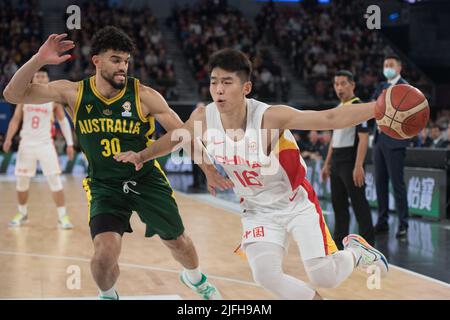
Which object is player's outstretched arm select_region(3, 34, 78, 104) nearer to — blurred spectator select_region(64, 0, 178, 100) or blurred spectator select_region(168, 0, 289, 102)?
blurred spectator select_region(64, 0, 178, 100)

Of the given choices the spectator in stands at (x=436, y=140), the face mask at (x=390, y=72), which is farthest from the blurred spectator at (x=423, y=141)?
the face mask at (x=390, y=72)

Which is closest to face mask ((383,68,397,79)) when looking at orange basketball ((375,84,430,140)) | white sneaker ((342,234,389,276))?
white sneaker ((342,234,389,276))

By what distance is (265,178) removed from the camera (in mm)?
3957

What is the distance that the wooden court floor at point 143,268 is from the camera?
5324 millimetres

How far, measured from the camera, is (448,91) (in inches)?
885

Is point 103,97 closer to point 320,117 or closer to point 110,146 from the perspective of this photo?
point 110,146

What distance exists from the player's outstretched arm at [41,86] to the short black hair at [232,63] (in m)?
0.98

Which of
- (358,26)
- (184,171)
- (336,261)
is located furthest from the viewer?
(358,26)

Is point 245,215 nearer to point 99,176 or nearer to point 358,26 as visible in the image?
point 99,176

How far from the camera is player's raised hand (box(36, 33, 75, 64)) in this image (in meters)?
4.21

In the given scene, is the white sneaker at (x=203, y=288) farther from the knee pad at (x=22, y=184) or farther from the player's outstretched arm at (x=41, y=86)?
the knee pad at (x=22, y=184)

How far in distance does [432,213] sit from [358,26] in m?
16.9
